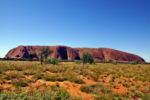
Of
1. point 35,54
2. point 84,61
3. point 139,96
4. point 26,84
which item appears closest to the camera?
point 139,96

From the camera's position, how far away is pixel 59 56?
19975 cm

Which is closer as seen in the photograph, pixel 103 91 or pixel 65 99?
pixel 65 99

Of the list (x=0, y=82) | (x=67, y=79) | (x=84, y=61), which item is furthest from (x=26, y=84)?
(x=84, y=61)

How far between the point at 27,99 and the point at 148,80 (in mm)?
15470

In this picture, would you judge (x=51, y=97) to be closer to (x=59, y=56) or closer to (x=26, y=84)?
(x=26, y=84)

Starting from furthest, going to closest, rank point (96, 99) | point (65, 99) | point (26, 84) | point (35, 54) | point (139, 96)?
point (35, 54) → point (26, 84) → point (139, 96) → point (96, 99) → point (65, 99)

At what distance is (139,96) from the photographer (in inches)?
582

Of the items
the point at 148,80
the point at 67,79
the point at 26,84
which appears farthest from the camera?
the point at 148,80

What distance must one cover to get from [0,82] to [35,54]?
17985cm

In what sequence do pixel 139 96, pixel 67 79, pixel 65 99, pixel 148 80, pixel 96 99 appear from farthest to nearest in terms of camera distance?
pixel 148 80, pixel 67 79, pixel 139 96, pixel 96 99, pixel 65 99

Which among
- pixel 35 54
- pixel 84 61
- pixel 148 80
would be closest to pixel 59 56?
pixel 35 54

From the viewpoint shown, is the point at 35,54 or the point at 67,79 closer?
the point at 67,79

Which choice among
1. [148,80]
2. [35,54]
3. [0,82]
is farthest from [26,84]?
[35,54]

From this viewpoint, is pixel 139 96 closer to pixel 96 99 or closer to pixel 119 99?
pixel 119 99
